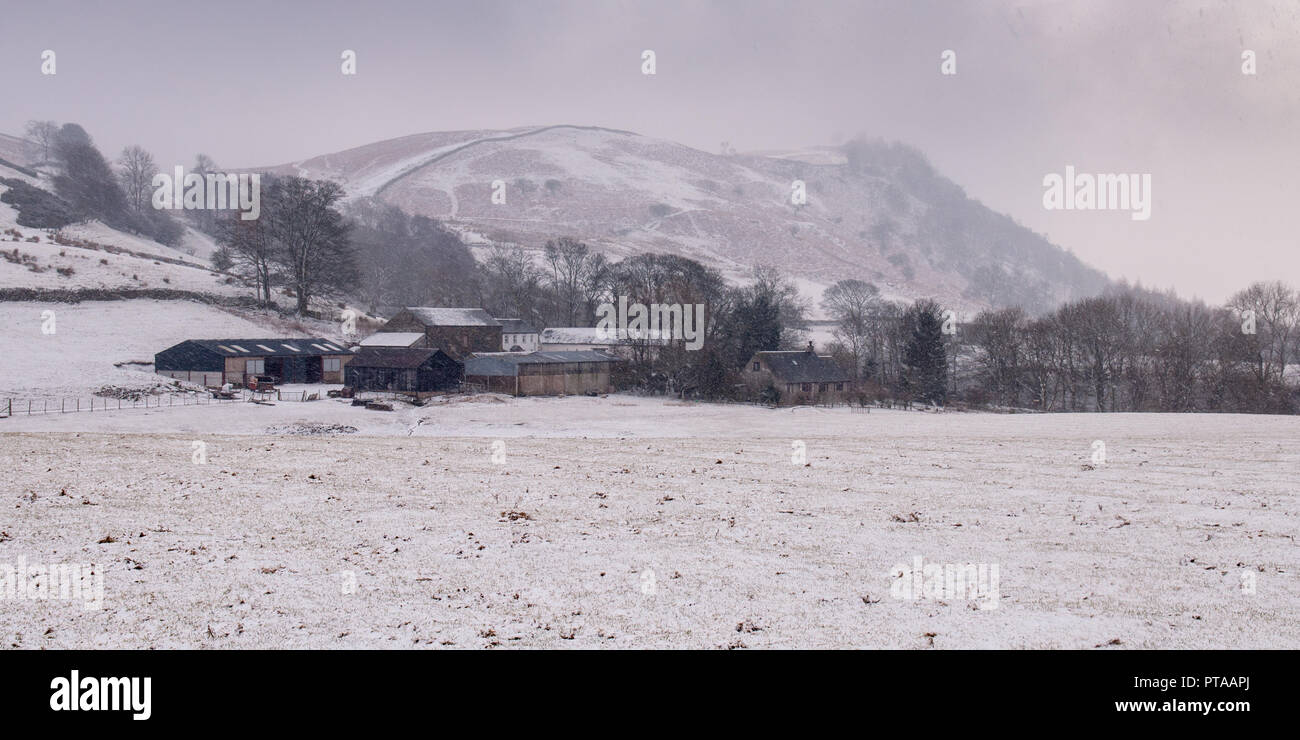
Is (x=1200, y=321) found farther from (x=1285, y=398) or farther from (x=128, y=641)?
(x=128, y=641)

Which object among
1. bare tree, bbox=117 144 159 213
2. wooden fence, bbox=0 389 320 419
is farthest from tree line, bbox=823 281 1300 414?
bare tree, bbox=117 144 159 213

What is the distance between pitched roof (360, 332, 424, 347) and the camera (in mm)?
75250

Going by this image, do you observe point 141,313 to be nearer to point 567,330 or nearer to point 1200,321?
point 567,330

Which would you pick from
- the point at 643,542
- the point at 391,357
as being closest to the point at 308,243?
the point at 391,357

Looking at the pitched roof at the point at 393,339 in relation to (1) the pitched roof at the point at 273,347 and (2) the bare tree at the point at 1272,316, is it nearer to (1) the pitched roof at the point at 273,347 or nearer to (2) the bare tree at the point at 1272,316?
A: (1) the pitched roof at the point at 273,347

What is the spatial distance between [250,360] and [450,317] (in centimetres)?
2371

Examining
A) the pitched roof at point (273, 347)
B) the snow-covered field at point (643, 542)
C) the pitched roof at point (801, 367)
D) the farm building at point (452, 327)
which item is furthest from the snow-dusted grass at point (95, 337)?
the pitched roof at point (801, 367)

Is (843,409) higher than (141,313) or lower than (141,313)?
lower

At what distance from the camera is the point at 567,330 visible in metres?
96.3

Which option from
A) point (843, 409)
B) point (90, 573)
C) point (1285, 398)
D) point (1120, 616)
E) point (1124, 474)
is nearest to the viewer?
point (1120, 616)

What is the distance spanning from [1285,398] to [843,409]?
37759 mm
